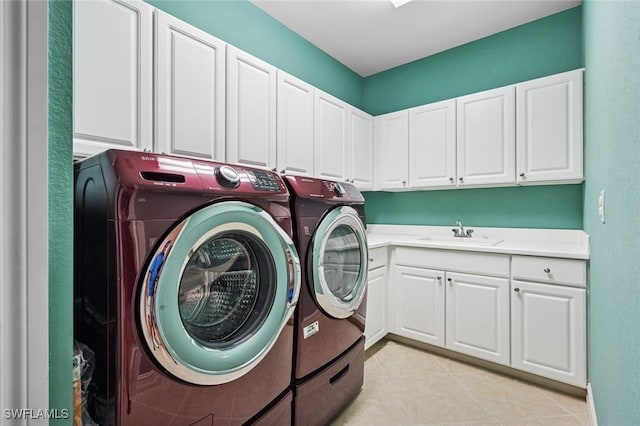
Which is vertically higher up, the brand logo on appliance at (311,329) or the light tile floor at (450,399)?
the brand logo on appliance at (311,329)

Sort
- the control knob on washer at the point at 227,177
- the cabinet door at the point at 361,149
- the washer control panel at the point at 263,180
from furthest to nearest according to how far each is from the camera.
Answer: the cabinet door at the point at 361,149
the washer control panel at the point at 263,180
the control knob on washer at the point at 227,177

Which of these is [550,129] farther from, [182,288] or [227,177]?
[182,288]

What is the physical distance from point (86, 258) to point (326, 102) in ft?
6.62

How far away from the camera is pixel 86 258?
0.92 meters

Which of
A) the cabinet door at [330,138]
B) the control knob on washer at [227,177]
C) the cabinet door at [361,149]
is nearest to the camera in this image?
the control knob on washer at [227,177]

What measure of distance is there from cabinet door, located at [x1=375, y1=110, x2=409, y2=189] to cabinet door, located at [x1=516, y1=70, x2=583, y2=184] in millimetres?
896

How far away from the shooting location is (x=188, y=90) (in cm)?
154

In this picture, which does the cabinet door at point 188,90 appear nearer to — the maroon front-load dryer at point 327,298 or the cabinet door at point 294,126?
the cabinet door at point 294,126

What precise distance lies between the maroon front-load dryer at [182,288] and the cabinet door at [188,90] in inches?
22.1

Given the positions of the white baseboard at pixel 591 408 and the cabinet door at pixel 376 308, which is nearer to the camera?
the white baseboard at pixel 591 408

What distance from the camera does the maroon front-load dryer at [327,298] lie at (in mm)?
1360

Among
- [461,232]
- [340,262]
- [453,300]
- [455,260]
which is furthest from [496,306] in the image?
[340,262]

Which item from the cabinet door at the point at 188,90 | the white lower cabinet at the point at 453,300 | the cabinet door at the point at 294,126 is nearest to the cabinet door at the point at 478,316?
the white lower cabinet at the point at 453,300

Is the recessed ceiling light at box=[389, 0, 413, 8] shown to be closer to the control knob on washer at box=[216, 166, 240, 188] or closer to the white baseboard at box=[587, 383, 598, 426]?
the control knob on washer at box=[216, 166, 240, 188]
